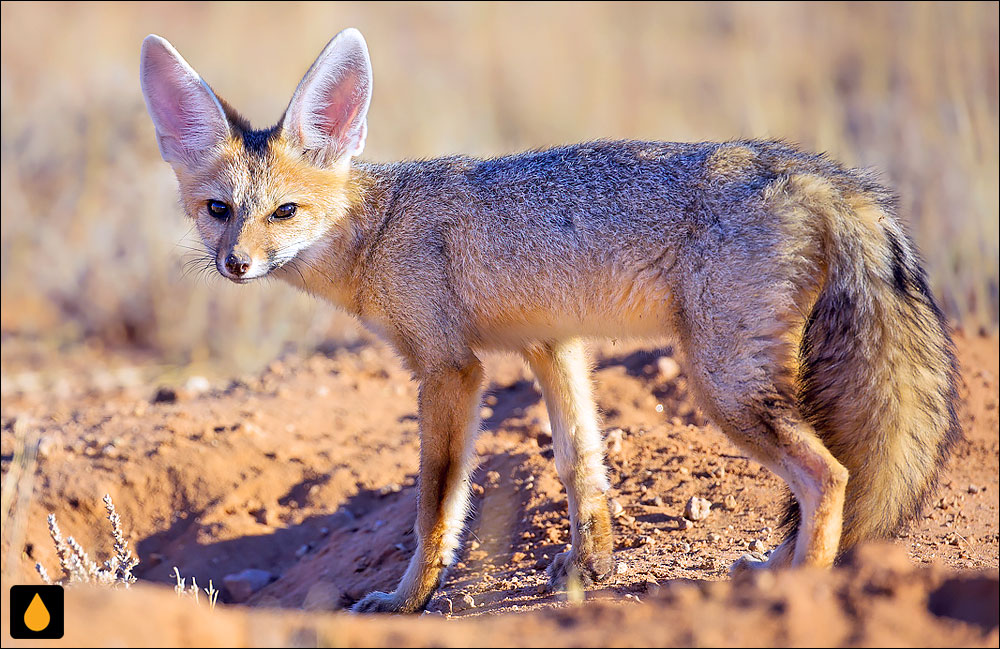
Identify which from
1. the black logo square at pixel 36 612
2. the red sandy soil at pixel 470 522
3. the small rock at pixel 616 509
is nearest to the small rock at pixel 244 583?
the red sandy soil at pixel 470 522

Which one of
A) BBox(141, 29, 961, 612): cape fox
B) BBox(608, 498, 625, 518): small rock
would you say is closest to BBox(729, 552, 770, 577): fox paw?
BBox(141, 29, 961, 612): cape fox

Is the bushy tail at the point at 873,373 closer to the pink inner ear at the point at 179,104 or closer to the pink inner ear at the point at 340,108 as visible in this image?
the pink inner ear at the point at 340,108

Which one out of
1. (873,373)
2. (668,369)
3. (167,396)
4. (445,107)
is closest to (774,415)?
(873,373)

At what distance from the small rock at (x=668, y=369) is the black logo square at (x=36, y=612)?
4.59 metres

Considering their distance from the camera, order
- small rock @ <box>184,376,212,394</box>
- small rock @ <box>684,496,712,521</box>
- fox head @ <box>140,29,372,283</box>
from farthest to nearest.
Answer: small rock @ <box>184,376,212,394</box> < small rock @ <box>684,496,712,521</box> < fox head @ <box>140,29,372,283</box>

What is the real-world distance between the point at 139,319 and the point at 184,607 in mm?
8559

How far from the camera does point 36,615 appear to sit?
2492 mm

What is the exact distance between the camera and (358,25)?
17891 mm

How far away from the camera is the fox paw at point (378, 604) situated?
14.3ft

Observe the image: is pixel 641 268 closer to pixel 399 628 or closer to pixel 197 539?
pixel 399 628

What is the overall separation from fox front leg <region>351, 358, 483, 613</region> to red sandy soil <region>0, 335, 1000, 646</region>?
0.15m

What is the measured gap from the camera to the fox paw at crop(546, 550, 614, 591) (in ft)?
14.0

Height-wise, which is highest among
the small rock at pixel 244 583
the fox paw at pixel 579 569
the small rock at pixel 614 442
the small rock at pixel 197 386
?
the small rock at pixel 197 386

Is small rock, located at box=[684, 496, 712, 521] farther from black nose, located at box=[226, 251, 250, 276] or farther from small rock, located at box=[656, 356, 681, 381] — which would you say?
black nose, located at box=[226, 251, 250, 276]
